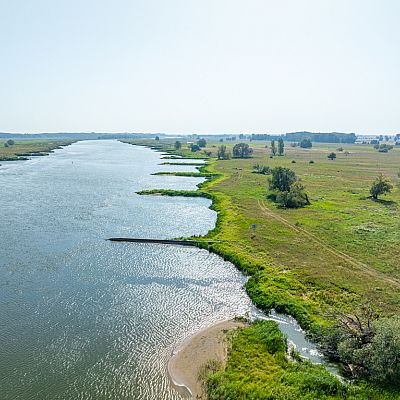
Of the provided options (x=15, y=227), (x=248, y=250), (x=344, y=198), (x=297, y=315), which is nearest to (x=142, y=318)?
(x=297, y=315)

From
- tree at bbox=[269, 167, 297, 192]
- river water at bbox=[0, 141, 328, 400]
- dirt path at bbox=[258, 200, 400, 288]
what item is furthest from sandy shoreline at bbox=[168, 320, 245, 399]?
tree at bbox=[269, 167, 297, 192]

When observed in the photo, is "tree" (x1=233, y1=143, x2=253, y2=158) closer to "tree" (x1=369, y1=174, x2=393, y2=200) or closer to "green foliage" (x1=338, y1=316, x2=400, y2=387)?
"tree" (x1=369, y1=174, x2=393, y2=200)

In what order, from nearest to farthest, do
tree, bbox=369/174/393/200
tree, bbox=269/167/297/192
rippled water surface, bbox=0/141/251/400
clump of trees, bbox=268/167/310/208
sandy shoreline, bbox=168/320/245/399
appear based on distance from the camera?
sandy shoreline, bbox=168/320/245/399 → rippled water surface, bbox=0/141/251/400 → clump of trees, bbox=268/167/310/208 → tree, bbox=369/174/393/200 → tree, bbox=269/167/297/192

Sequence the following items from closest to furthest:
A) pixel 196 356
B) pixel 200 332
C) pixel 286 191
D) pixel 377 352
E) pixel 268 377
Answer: pixel 377 352 < pixel 268 377 < pixel 196 356 < pixel 200 332 < pixel 286 191

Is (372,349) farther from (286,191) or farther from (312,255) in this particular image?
(286,191)

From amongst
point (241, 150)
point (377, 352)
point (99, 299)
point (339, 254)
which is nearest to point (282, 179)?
point (339, 254)

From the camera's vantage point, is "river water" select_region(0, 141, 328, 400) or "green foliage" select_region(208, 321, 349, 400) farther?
"river water" select_region(0, 141, 328, 400)

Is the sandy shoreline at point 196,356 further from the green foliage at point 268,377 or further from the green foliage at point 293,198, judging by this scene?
the green foliage at point 293,198

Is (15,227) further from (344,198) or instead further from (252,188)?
(344,198)
